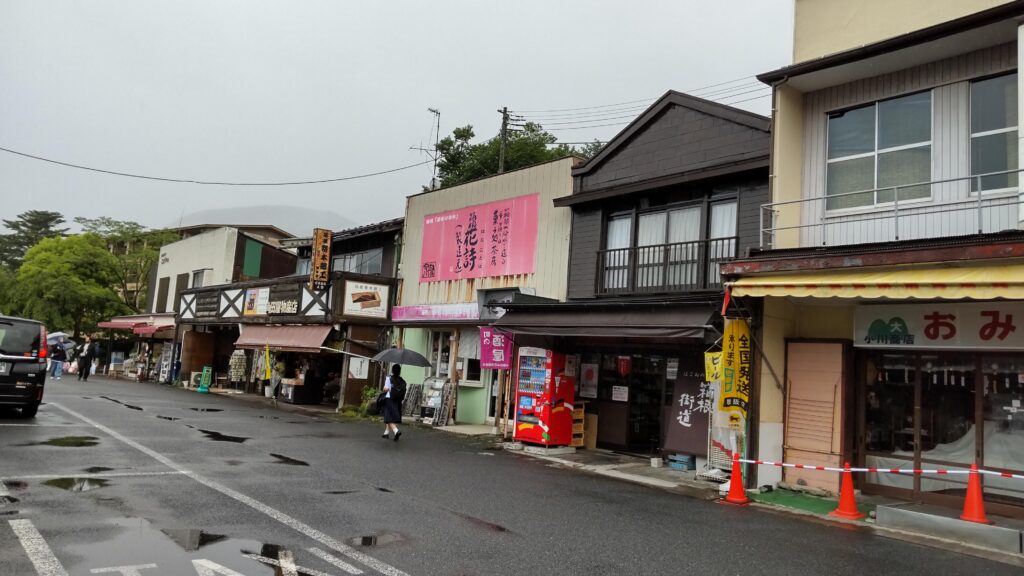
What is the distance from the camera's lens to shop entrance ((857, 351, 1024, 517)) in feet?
30.3

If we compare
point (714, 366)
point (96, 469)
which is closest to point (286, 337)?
point (96, 469)

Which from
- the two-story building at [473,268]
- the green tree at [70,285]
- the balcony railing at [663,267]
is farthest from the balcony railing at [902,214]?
the green tree at [70,285]

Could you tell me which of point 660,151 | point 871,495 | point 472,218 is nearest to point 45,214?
point 472,218

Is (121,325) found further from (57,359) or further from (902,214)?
(902,214)

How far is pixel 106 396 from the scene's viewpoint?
21.6 meters

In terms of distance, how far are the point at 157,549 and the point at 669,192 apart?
39.1 feet

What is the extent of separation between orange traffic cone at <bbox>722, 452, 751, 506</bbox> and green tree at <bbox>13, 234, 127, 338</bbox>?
46182 mm

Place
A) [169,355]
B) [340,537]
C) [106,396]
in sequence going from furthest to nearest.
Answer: [169,355]
[106,396]
[340,537]

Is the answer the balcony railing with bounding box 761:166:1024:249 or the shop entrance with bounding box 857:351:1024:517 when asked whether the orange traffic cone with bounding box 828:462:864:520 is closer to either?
the shop entrance with bounding box 857:351:1024:517

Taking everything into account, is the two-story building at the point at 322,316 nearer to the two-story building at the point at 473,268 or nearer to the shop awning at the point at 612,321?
the two-story building at the point at 473,268

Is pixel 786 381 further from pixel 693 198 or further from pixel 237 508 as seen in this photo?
pixel 237 508

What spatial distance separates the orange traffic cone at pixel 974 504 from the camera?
26.4 feet

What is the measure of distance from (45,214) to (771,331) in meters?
82.1

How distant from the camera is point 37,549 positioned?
Result: 563 centimetres
